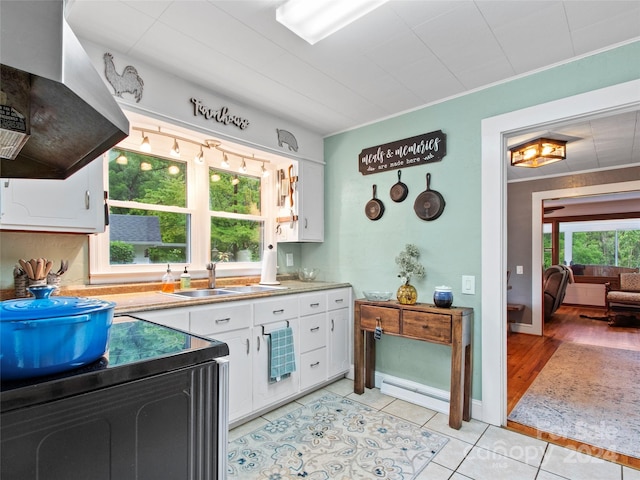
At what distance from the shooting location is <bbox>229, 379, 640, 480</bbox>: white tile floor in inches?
74.5

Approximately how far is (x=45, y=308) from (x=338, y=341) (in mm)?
2661

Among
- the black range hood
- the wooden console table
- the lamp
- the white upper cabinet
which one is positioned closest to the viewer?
the black range hood

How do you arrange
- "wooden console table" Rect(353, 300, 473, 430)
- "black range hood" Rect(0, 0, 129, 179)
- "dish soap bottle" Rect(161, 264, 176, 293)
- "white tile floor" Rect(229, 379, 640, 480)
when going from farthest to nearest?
"dish soap bottle" Rect(161, 264, 176, 293), "wooden console table" Rect(353, 300, 473, 430), "white tile floor" Rect(229, 379, 640, 480), "black range hood" Rect(0, 0, 129, 179)

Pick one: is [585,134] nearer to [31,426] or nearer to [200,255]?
[200,255]

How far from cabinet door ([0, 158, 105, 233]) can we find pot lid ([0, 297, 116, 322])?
1.25 meters

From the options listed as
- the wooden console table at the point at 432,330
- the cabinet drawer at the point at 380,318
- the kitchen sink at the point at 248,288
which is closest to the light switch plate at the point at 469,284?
the wooden console table at the point at 432,330

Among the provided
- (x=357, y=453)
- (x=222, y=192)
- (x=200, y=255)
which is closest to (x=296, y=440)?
(x=357, y=453)

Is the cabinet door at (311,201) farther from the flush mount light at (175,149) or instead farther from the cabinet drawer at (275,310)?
the flush mount light at (175,149)

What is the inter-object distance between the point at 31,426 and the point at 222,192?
107 inches

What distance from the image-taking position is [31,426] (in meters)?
0.70

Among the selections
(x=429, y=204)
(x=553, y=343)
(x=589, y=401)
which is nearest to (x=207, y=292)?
(x=429, y=204)

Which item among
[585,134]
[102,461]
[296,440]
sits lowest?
[296,440]

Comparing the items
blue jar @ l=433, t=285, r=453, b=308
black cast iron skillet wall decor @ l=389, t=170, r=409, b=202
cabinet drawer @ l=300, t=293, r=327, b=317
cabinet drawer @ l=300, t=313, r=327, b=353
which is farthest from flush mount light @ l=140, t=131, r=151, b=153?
blue jar @ l=433, t=285, r=453, b=308

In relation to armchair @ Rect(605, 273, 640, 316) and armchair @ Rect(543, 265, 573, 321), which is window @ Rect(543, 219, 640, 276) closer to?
armchair @ Rect(605, 273, 640, 316)
